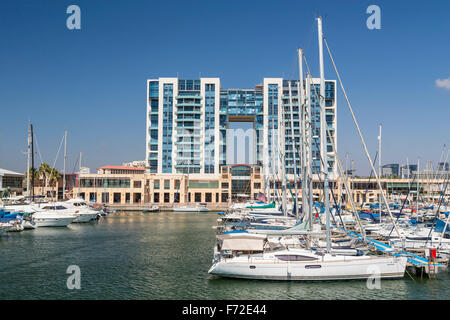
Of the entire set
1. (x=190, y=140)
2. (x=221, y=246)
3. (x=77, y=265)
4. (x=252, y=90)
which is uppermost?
(x=252, y=90)

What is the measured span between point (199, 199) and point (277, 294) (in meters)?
103

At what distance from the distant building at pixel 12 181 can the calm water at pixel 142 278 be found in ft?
223

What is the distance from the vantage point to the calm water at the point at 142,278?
26.0 m

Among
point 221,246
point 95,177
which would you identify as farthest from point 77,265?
point 95,177

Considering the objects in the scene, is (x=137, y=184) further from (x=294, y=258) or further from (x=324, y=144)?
(x=324, y=144)

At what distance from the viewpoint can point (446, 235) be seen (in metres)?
40.6

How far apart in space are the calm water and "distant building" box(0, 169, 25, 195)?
68103 mm

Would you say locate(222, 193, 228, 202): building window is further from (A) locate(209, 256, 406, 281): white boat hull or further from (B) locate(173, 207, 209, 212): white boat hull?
(A) locate(209, 256, 406, 281): white boat hull

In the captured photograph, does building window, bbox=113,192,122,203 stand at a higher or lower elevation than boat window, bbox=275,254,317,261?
lower

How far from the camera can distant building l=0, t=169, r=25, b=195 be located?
4274 inches

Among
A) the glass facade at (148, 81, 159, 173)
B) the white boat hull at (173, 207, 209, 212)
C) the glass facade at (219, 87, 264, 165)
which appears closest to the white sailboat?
the white boat hull at (173, 207, 209, 212)

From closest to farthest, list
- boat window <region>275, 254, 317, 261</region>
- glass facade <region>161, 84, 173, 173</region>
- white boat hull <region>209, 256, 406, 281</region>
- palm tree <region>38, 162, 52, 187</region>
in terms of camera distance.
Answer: white boat hull <region>209, 256, 406, 281</region>
boat window <region>275, 254, 317, 261</region>
palm tree <region>38, 162, 52, 187</region>
glass facade <region>161, 84, 173, 173</region>
